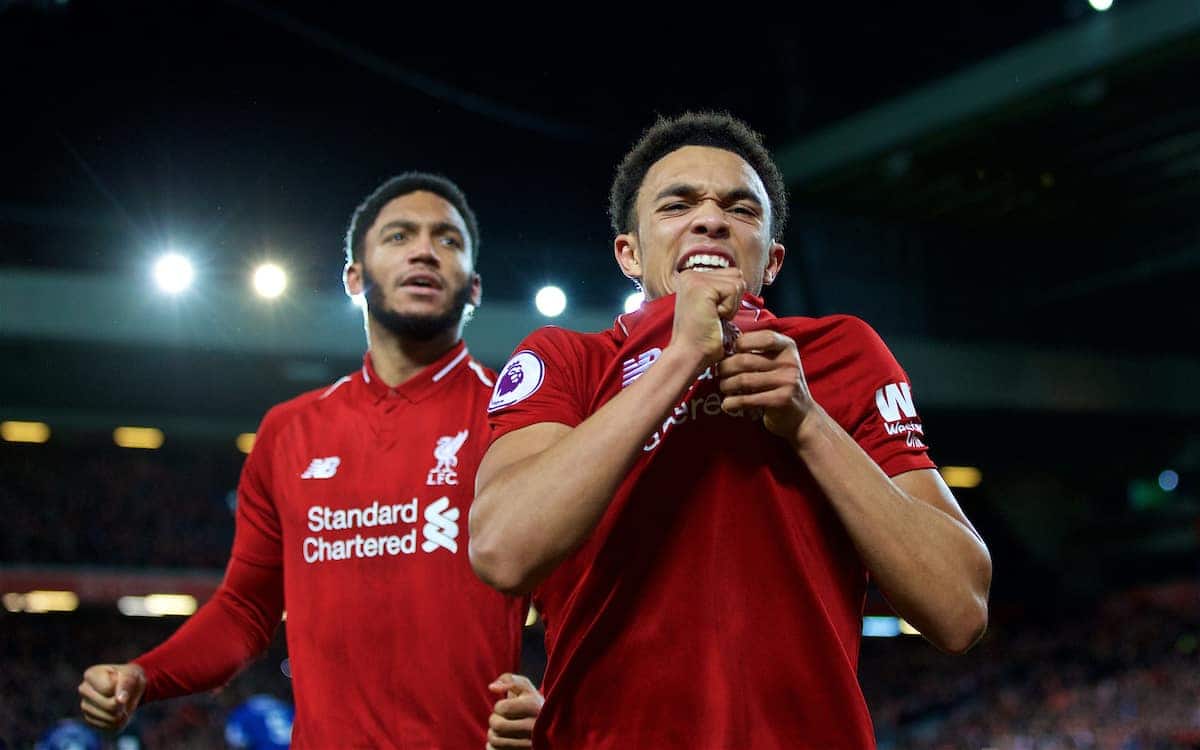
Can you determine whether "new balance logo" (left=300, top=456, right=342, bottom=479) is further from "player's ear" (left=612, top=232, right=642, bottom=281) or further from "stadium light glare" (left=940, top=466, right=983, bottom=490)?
"stadium light glare" (left=940, top=466, right=983, bottom=490)

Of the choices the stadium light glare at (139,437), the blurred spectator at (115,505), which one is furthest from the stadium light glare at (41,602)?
the stadium light glare at (139,437)

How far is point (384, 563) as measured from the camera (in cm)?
298

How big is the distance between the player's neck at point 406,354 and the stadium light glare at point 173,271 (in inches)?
407

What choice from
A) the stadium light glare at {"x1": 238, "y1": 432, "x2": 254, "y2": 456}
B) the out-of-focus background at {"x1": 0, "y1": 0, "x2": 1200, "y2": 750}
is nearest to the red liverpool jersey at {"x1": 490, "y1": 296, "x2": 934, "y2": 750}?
the out-of-focus background at {"x1": 0, "y1": 0, "x2": 1200, "y2": 750}

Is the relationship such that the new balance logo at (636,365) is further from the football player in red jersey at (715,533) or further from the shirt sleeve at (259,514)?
the shirt sleeve at (259,514)

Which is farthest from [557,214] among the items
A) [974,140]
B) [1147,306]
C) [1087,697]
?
[1087,697]

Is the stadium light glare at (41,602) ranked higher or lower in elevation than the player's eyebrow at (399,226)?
higher

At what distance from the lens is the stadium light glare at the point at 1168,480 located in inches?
943

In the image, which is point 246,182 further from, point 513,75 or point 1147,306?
point 1147,306

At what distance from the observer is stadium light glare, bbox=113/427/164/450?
2094 cm

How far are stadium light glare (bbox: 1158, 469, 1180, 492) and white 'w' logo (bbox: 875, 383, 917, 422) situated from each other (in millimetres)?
24370

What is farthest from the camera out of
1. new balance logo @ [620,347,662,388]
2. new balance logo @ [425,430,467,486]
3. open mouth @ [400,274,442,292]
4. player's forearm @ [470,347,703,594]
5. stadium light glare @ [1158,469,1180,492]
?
stadium light glare @ [1158,469,1180,492]

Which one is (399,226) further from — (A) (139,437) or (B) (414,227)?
(A) (139,437)

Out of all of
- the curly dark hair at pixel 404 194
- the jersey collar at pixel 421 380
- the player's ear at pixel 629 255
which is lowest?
the player's ear at pixel 629 255
